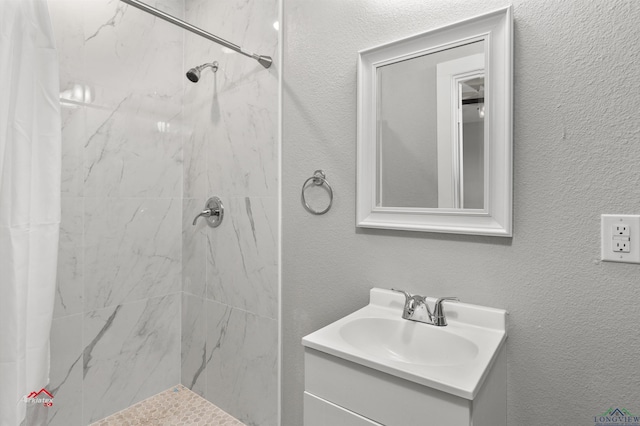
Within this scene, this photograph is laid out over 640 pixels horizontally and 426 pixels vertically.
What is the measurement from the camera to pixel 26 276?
3.48 ft

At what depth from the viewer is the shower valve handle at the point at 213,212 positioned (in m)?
1.83

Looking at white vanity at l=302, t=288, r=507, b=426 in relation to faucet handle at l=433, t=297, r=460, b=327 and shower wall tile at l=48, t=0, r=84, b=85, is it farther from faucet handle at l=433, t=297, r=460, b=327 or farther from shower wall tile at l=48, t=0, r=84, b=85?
shower wall tile at l=48, t=0, r=84, b=85

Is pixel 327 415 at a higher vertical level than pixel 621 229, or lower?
lower

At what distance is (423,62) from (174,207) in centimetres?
155

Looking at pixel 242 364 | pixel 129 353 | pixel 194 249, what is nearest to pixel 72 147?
pixel 194 249

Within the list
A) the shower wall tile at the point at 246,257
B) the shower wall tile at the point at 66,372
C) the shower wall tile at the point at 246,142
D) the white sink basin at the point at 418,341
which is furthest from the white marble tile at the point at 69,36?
the white sink basin at the point at 418,341

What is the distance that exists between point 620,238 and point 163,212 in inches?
78.6

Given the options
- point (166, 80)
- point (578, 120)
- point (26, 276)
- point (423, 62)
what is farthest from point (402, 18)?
point (26, 276)

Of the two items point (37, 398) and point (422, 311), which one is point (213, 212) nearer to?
point (37, 398)

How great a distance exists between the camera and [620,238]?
0.89 meters

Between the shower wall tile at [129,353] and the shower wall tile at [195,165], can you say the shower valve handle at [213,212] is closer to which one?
the shower wall tile at [195,165]

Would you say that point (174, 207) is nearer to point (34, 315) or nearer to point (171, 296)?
point (171, 296)

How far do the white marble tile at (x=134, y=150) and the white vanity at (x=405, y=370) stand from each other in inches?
54.0

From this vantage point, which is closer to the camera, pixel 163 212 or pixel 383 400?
pixel 383 400
